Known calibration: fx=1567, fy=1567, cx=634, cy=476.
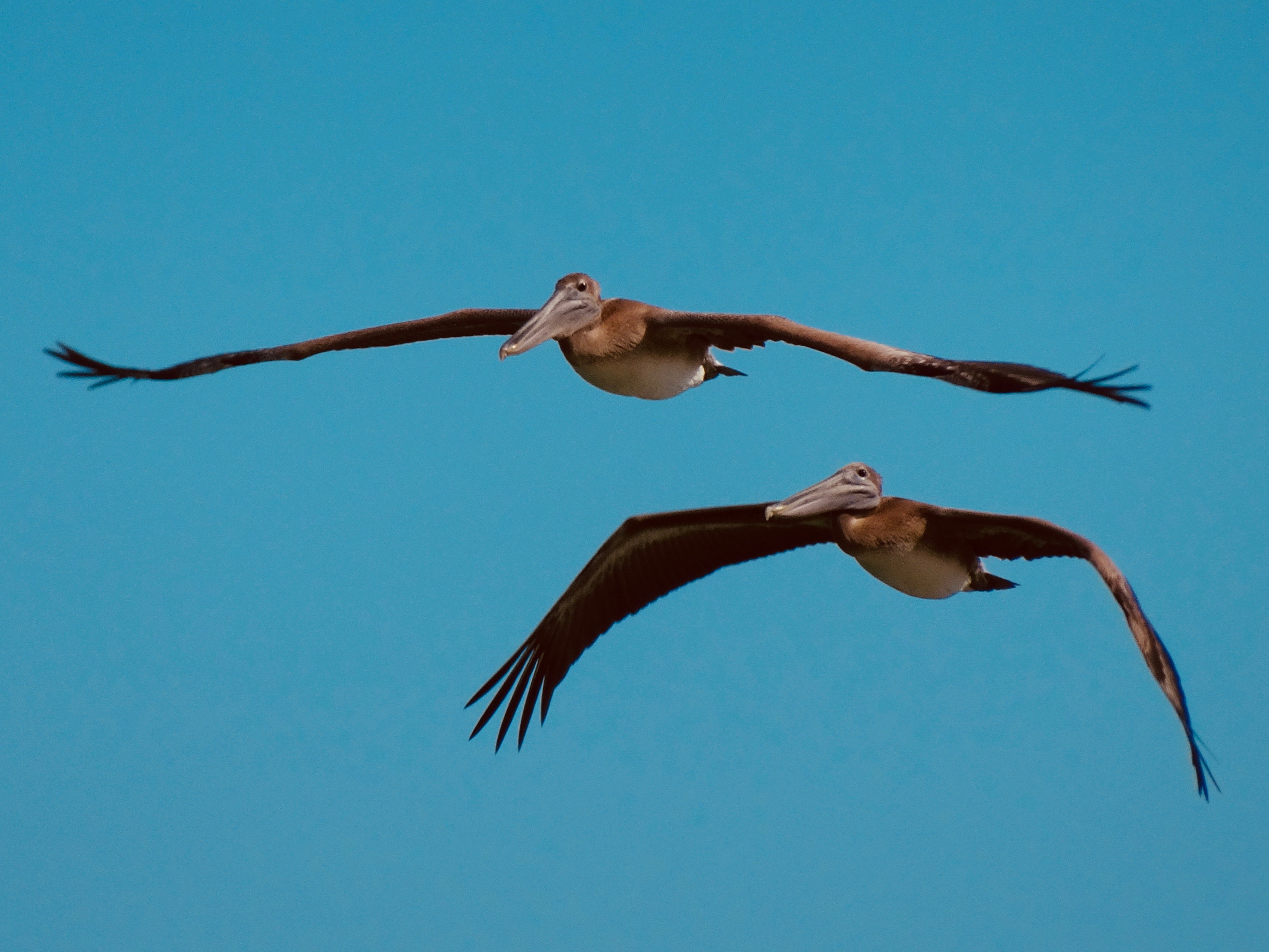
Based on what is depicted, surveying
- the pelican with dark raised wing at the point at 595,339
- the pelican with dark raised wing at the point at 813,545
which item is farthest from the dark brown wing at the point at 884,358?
the pelican with dark raised wing at the point at 813,545

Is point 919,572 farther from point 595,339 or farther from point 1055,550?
point 595,339

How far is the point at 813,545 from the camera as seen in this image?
11.6m

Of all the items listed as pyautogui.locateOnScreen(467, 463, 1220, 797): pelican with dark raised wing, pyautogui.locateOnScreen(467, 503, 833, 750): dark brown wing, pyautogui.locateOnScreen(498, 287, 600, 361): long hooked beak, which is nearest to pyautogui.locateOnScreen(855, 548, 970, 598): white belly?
pyautogui.locateOnScreen(467, 463, 1220, 797): pelican with dark raised wing

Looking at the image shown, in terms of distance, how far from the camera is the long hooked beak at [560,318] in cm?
1101

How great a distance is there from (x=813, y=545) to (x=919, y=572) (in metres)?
1.18

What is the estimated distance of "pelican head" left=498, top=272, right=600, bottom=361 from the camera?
1102 cm

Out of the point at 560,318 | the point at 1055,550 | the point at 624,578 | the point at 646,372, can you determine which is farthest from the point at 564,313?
the point at 1055,550

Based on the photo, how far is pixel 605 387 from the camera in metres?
11.6

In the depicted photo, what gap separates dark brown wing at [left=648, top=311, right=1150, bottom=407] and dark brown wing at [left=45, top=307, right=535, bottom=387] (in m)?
1.57

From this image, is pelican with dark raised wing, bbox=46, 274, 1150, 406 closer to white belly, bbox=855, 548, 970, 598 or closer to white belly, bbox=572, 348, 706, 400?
white belly, bbox=572, 348, 706, 400

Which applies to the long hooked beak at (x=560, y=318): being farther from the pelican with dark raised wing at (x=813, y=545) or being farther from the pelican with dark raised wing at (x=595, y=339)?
the pelican with dark raised wing at (x=813, y=545)

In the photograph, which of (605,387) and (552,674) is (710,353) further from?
(552,674)

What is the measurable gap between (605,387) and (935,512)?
2.66m

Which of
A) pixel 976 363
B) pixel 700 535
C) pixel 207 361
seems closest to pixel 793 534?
pixel 700 535
